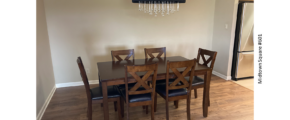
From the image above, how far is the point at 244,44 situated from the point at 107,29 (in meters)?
2.80

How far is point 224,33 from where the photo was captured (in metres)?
3.75

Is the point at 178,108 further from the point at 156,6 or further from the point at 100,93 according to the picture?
the point at 156,6

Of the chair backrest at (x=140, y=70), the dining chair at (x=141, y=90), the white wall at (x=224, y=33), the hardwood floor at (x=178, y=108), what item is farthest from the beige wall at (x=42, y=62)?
the white wall at (x=224, y=33)

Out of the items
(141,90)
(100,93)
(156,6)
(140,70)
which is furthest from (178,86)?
(156,6)

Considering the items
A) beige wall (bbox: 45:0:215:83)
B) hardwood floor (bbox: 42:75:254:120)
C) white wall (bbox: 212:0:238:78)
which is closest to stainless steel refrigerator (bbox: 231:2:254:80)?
white wall (bbox: 212:0:238:78)

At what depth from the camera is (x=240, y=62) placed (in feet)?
11.8

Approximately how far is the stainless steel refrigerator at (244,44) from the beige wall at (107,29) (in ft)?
2.48

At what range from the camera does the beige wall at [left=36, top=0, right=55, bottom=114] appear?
8.05 ft

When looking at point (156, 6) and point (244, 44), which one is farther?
point (244, 44)

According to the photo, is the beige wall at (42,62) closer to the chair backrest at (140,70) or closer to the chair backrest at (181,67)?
the chair backrest at (140,70)

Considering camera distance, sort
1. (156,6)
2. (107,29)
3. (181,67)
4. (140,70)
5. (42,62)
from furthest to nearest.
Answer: (107,29), (156,6), (42,62), (181,67), (140,70)

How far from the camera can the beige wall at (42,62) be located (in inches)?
96.7
